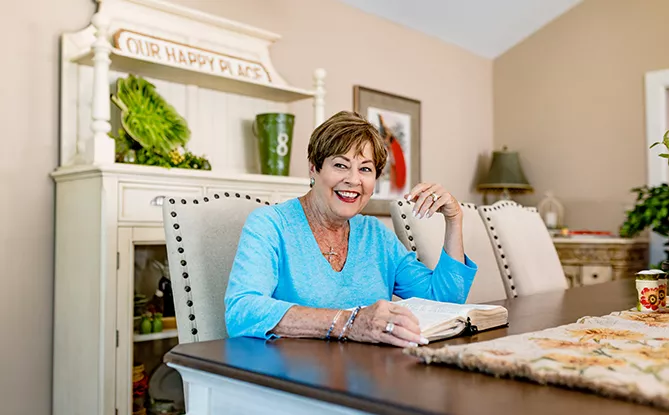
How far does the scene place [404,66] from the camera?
471cm

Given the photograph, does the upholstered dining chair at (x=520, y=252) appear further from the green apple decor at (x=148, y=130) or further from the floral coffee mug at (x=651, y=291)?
the green apple decor at (x=148, y=130)

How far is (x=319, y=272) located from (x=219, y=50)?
6.89ft

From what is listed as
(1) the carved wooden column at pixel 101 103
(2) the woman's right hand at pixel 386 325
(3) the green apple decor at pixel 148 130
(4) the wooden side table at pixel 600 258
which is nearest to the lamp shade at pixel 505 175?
(4) the wooden side table at pixel 600 258

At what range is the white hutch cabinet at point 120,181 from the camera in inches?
99.0

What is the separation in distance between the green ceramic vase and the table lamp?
2.33m

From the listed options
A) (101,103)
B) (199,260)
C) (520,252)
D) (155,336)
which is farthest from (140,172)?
(520,252)

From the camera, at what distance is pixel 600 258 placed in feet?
14.6

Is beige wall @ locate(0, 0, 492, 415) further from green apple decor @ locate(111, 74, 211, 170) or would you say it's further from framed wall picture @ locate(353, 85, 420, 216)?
framed wall picture @ locate(353, 85, 420, 216)

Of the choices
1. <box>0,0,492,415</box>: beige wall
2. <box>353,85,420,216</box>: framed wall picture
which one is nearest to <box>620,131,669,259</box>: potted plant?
<box>353,85,420,216</box>: framed wall picture

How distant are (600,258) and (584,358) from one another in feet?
12.4

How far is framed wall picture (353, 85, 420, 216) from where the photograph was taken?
4367 mm

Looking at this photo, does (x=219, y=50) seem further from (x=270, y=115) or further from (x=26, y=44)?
(x=26, y=44)

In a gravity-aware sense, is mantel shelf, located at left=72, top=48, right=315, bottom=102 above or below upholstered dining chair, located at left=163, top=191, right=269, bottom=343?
above

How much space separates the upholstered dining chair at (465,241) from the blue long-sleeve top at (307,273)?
296 millimetres
